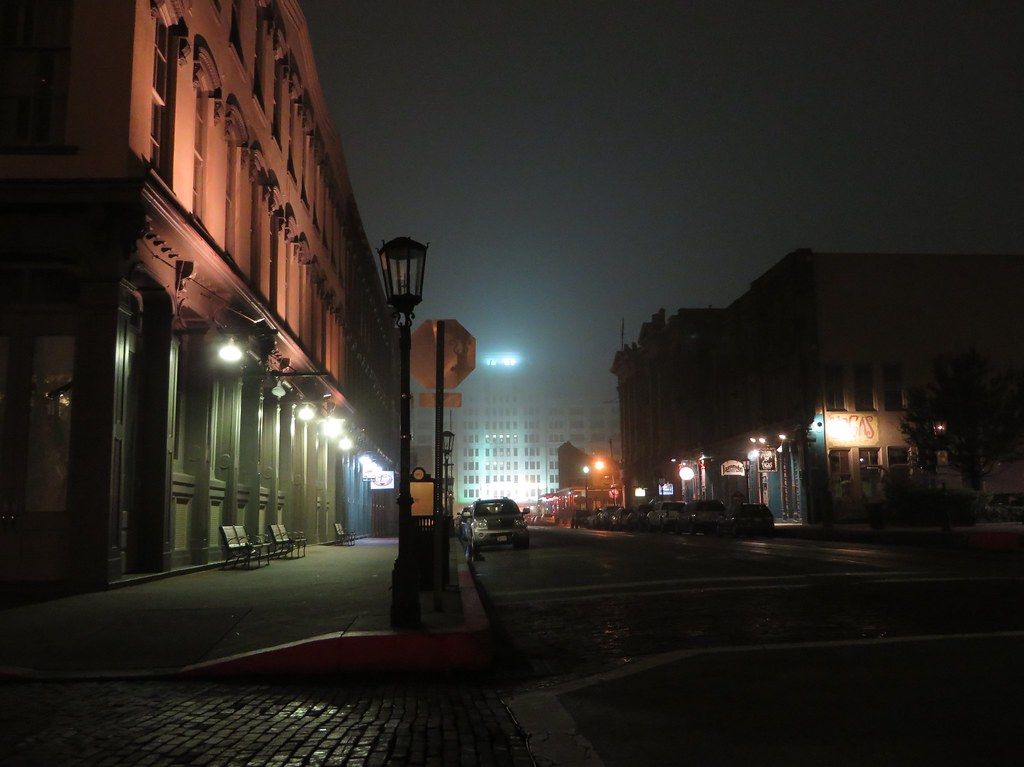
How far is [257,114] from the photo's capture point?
2394 cm

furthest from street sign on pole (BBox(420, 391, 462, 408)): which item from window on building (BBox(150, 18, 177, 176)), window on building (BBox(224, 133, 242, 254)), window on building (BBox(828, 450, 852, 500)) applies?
window on building (BBox(828, 450, 852, 500))

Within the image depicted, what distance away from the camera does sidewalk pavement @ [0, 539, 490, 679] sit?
27.5ft

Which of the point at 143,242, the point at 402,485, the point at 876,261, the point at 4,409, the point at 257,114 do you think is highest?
the point at 876,261

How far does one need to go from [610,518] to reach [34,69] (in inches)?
2358

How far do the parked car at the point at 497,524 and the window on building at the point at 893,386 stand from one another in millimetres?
29448

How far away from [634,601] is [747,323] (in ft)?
172

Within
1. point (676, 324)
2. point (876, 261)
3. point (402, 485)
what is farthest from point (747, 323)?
point (402, 485)

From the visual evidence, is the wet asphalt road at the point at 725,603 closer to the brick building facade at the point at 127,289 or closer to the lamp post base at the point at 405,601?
the lamp post base at the point at 405,601

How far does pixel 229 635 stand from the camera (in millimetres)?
9570

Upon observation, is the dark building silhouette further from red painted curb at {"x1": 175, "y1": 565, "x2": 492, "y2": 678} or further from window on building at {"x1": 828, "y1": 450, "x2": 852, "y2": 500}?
red painted curb at {"x1": 175, "y1": 565, "x2": 492, "y2": 678}

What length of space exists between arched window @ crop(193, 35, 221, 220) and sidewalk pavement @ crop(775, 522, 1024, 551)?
22652 mm

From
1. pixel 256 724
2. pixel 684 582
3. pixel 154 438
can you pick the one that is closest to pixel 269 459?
pixel 154 438

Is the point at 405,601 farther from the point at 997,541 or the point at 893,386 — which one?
the point at 893,386

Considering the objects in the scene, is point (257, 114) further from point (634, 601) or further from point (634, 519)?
point (634, 519)
